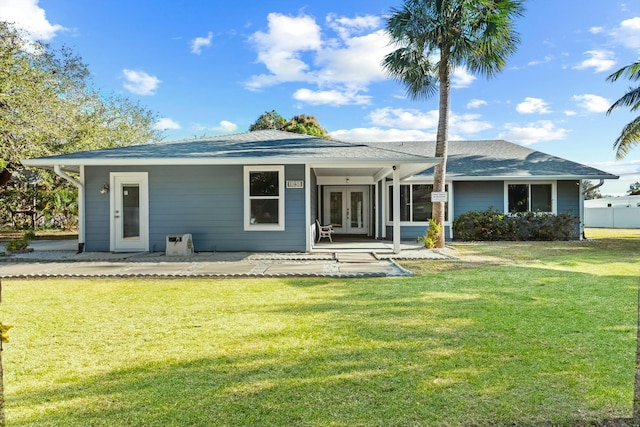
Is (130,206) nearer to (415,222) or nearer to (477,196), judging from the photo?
(415,222)

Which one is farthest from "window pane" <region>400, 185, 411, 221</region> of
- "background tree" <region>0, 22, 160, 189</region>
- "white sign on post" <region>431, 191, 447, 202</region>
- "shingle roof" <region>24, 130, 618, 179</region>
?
"background tree" <region>0, 22, 160, 189</region>

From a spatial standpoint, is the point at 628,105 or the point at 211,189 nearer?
the point at 211,189

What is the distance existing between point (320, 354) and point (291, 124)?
3308 cm

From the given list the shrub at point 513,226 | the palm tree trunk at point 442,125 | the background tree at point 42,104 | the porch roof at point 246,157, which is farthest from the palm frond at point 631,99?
the background tree at point 42,104

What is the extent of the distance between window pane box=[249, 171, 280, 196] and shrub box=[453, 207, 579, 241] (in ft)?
24.7

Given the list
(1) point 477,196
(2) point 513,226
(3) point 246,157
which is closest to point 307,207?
(3) point 246,157

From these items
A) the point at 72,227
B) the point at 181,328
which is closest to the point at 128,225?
the point at 181,328

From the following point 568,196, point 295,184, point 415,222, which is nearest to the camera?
point 295,184

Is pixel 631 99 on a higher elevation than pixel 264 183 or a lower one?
higher

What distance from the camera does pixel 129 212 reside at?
1124 cm

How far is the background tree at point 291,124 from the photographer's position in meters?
34.2

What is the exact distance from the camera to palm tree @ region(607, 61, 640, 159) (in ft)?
48.4

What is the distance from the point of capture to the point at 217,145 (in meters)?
11.9

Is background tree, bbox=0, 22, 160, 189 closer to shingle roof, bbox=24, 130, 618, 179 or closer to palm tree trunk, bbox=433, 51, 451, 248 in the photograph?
shingle roof, bbox=24, 130, 618, 179
